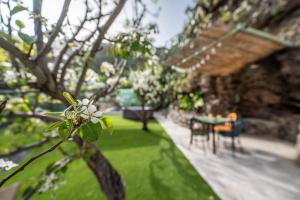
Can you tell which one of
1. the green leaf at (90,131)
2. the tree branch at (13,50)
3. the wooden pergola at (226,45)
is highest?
the wooden pergola at (226,45)

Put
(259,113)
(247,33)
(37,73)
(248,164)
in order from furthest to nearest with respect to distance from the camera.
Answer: (259,113), (247,33), (248,164), (37,73)

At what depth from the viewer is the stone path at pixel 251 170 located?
2.79m

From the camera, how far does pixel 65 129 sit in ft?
1.53

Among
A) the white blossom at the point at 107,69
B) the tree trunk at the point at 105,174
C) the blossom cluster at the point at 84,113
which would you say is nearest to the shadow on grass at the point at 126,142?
the tree trunk at the point at 105,174

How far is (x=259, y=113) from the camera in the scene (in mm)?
7582

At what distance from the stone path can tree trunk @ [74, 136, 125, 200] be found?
1.75 m

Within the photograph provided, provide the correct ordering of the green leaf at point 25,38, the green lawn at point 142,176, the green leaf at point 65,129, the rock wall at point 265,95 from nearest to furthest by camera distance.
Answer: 1. the green leaf at point 65,129
2. the green leaf at point 25,38
3. the green lawn at point 142,176
4. the rock wall at point 265,95

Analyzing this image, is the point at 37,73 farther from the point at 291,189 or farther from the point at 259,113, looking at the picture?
the point at 259,113

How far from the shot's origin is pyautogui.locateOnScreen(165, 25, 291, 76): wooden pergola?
429 centimetres

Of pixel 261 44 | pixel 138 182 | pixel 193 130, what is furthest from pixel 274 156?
pixel 138 182

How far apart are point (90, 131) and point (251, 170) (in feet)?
13.9

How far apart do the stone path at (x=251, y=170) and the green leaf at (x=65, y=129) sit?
296cm

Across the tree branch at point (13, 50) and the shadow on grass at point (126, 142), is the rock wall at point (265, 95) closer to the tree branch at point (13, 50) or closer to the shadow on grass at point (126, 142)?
the shadow on grass at point (126, 142)

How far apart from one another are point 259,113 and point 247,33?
15.7ft
